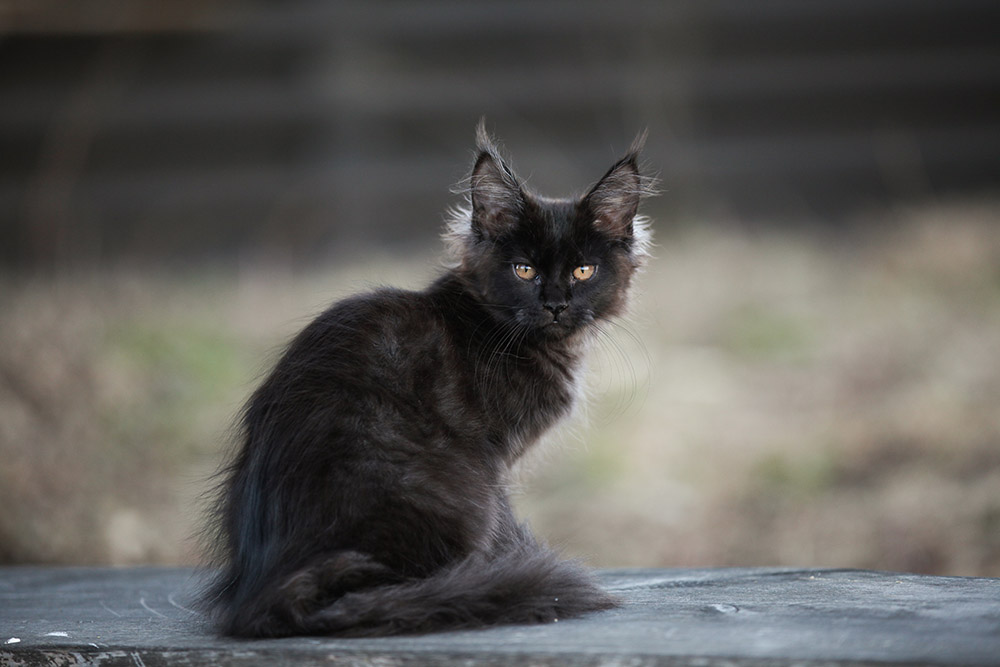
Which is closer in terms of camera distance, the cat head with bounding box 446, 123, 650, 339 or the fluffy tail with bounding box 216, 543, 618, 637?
the fluffy tail with bounding box 216, 543, 618, 637

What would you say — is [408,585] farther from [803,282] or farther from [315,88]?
[315,88]

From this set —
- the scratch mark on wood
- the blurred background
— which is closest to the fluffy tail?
the scratch mark on wood

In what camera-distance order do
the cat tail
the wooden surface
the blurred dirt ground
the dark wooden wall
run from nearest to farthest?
1. the wooden surface
2. the cat tail
3. the blurred dirt ground
4. the dark wooden wall

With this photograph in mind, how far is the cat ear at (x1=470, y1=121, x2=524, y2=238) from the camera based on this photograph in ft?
8.09

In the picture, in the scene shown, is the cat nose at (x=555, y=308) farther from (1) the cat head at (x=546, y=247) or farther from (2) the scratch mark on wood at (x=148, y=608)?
(2) the scratch mark on wood at (x=148, y=608)

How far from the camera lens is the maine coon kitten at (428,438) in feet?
6.12

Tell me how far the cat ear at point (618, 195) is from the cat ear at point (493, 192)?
0.60ft

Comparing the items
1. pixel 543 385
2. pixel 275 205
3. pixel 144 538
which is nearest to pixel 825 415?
pixel 543 385

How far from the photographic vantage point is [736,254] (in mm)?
5492

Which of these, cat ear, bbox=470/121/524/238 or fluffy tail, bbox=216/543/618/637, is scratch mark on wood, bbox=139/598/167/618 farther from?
cat ear, bbox=470/121/524/238

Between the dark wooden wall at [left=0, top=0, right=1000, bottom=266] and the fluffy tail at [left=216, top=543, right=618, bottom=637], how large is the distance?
14.2 feet

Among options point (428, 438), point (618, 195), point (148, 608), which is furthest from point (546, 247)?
point (148, 608)

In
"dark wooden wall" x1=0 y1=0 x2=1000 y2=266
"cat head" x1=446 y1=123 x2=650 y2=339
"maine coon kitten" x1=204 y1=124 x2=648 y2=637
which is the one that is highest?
"dark wooden wall" x1=0 y1=0 x2=1000 y2=266

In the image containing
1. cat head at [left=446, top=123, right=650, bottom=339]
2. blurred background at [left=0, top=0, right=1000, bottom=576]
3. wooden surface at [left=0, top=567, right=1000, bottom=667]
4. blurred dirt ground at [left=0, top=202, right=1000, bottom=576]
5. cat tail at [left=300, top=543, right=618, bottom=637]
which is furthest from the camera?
blurred background at [left=0, top=0, right=1000, bottom=576]
